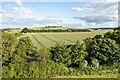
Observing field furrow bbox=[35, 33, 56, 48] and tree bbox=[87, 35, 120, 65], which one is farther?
field furrow bbox=[35, 33, 56, 48]

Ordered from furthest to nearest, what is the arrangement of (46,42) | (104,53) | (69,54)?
(46,42)
(104,53)
(69,54)

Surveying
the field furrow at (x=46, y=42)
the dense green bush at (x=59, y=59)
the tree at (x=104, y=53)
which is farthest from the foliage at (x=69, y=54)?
the field furrow at (x=46, y=42)

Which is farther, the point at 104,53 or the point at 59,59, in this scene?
the point at 104,53

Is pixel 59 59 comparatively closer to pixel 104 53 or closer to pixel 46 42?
pixel 104 53

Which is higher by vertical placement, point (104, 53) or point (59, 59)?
point (104, 53)

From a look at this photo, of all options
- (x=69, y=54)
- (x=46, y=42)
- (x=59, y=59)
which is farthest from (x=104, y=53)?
(x=46, y=42)

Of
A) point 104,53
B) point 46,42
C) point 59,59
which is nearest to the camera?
point 59,59

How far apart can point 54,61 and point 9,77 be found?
3.55m

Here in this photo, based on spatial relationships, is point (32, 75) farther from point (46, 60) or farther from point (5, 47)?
point (5, 47)

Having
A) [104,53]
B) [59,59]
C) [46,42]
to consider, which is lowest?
[59,59]

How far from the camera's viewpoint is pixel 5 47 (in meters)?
15.6

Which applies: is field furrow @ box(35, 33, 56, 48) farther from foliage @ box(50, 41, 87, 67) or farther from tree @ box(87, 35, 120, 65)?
tree @ box(87, 35, 120, 65)

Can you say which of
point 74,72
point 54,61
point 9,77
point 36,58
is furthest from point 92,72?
point 9,77

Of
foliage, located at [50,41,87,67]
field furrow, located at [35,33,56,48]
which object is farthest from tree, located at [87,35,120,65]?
field furrow, located at [35,33,56,48]
